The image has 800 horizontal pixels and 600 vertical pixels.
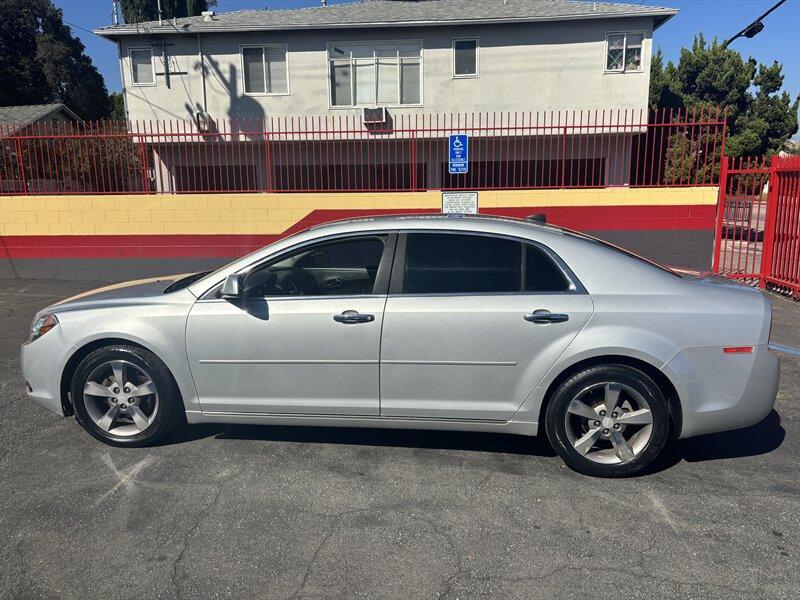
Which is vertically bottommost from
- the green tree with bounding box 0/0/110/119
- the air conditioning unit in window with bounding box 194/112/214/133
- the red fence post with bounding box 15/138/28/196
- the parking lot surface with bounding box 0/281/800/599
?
the parking lot surface with bounding box 0/281/800/599

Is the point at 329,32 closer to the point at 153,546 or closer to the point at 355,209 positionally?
the point at 355,209

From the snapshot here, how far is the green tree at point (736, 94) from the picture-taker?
2431 centimetres

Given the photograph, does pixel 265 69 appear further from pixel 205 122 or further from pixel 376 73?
pixel 376 73

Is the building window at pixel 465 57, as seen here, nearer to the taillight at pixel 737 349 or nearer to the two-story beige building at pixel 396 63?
the two-story beige building at pixel 396 63

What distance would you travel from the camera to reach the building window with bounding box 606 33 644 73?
53.9 feet

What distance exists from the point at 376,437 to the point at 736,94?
2615 centimetres

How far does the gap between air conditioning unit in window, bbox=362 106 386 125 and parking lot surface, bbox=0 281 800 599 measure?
13636 mm

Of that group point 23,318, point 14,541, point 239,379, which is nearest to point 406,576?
point 239,379

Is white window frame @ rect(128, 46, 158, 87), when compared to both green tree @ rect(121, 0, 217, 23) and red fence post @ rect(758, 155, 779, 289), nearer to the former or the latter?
red fence post @ rect(758, 155, 779, 289)

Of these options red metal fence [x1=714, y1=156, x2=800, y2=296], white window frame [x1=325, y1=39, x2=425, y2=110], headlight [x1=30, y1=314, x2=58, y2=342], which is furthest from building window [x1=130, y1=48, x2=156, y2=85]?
headlight [x1=30, y1=314, x2=58, y2=342]

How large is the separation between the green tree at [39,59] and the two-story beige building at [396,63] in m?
20.7

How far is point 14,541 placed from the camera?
3057mm

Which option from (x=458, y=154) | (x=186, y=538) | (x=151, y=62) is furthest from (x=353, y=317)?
(x=151, y=62)

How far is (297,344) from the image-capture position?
12.2ft
